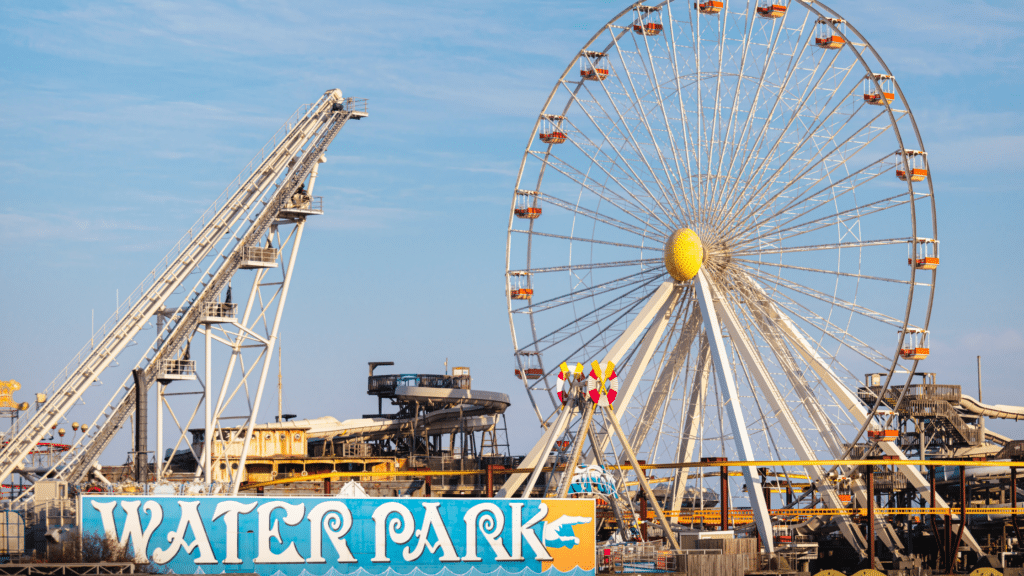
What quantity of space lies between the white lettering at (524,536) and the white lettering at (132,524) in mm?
11808

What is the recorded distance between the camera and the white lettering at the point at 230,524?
41531 mm

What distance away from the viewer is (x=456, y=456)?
86188mm

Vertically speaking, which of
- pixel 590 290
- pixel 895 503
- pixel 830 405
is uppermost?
pixel 590 290

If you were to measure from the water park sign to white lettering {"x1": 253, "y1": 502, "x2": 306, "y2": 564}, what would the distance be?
3 centimetres

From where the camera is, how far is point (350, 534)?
4269 centimetres

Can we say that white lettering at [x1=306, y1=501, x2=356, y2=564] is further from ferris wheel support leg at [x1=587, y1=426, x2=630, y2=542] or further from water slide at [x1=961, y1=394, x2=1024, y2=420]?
water slide at [x1=961, y1=394, x2=1024, y2=420]

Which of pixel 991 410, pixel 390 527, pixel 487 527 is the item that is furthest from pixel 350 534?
pixel 991 410

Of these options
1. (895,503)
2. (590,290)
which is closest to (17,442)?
(590,290)

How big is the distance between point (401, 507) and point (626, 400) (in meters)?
19.6

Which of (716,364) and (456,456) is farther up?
(716,364)

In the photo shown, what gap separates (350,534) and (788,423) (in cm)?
2230

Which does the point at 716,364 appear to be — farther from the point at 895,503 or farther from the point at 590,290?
the point at 895,503

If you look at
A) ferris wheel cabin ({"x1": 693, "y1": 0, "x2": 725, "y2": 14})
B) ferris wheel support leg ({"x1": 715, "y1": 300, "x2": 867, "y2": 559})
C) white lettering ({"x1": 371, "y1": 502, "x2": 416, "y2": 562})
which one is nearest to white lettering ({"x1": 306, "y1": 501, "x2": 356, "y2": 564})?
white lettering ({"x1": 371, "y1": 502, "x2": 416, "y2": 562})

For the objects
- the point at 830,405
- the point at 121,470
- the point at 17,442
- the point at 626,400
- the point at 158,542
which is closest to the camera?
the point at 158,542
